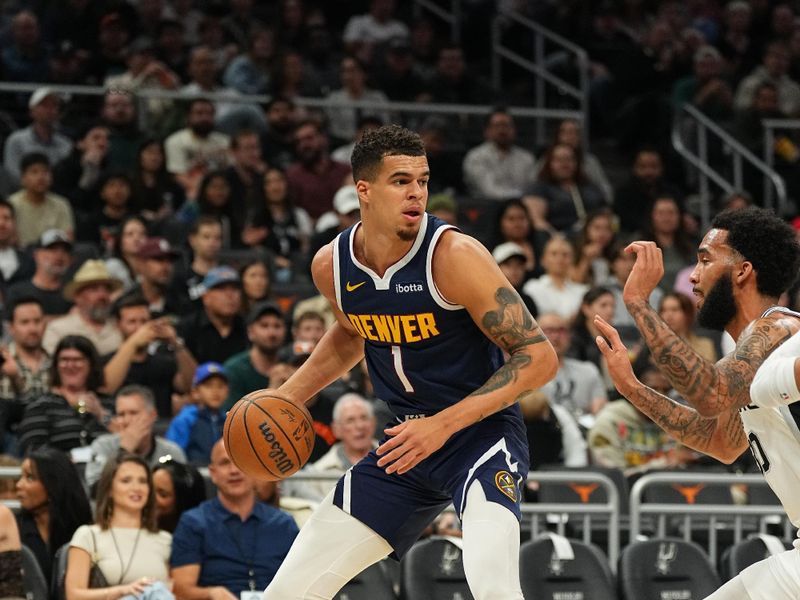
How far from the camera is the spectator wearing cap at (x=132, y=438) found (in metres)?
9.04

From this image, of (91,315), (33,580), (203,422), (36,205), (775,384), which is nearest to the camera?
(775,384)

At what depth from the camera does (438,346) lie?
6.01m

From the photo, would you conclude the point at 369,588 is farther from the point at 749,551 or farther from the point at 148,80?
the point at 148,80

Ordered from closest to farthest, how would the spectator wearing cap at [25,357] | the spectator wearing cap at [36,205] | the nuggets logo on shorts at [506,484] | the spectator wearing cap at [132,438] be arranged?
the nuggets logo on shorts at [506,484]
the spectator wearing cap at [132,438]
the spectator wearing cap at [25,357]
the spectator wearing cap at [36,205]

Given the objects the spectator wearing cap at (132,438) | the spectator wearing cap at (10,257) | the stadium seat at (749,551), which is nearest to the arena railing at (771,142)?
the stadium seat at (749,551)

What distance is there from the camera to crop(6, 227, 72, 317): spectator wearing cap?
11383mm

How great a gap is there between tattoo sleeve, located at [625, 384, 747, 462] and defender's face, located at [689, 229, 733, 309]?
428 millimetres

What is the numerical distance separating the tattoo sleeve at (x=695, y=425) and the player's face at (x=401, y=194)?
3.57 feet

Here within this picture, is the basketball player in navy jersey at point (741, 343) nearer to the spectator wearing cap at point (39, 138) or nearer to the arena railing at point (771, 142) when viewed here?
the spectator wearing cap at point (39, 138)

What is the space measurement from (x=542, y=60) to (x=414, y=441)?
12.3 m

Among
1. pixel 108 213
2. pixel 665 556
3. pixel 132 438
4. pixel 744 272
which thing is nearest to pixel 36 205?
pixel 108 213

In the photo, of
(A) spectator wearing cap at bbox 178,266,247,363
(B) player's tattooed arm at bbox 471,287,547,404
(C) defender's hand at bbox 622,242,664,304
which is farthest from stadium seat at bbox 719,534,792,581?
(A) spectator wearing cap at bbox 178,266,247,363

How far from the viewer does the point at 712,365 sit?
547cm

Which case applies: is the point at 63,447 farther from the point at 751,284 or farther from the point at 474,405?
the point at 751,284
